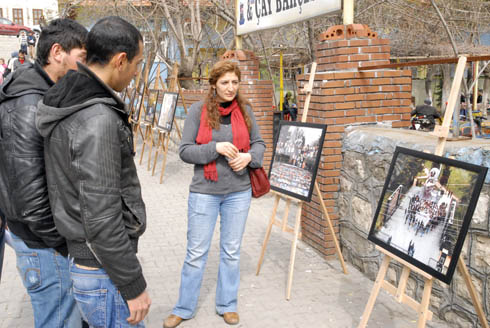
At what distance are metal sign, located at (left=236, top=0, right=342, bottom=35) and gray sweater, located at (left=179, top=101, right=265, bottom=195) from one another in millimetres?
2193

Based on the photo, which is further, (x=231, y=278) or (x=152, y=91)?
(x=152, y=91)

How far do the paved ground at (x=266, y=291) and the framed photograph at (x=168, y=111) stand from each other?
339 cm

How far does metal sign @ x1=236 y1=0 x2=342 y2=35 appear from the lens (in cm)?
503

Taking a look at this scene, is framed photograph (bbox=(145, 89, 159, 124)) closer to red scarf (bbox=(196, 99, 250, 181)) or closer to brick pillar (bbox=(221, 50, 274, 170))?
brick pillar (bbox=(221, 50, 274, 170))

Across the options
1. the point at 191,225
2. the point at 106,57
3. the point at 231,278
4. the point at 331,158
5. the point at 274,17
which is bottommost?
the point at 231,278

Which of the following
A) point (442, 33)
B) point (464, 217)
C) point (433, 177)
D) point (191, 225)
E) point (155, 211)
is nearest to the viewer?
point (464, 217)

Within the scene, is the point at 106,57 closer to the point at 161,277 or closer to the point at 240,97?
the point at 240,97

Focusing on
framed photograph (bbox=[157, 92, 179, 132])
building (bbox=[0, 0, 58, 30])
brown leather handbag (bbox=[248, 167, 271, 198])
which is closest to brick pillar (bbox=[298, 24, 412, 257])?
brown leather handbag (bbox=[248, 167, 271, 198])

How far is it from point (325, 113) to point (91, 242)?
11.4 ft

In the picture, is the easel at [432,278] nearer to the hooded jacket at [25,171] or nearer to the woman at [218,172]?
the woman at [218,172]

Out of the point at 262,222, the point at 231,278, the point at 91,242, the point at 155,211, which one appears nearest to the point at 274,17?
the point at 262,222

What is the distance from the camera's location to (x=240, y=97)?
358 cm

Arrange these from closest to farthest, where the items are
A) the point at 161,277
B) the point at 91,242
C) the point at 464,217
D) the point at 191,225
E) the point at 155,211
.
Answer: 1. the point at 91,242
2. the point at 464,217
3. the point at 191,225
4. the point at 161,277
5. the point at 155,211

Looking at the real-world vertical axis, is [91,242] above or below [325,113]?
below
